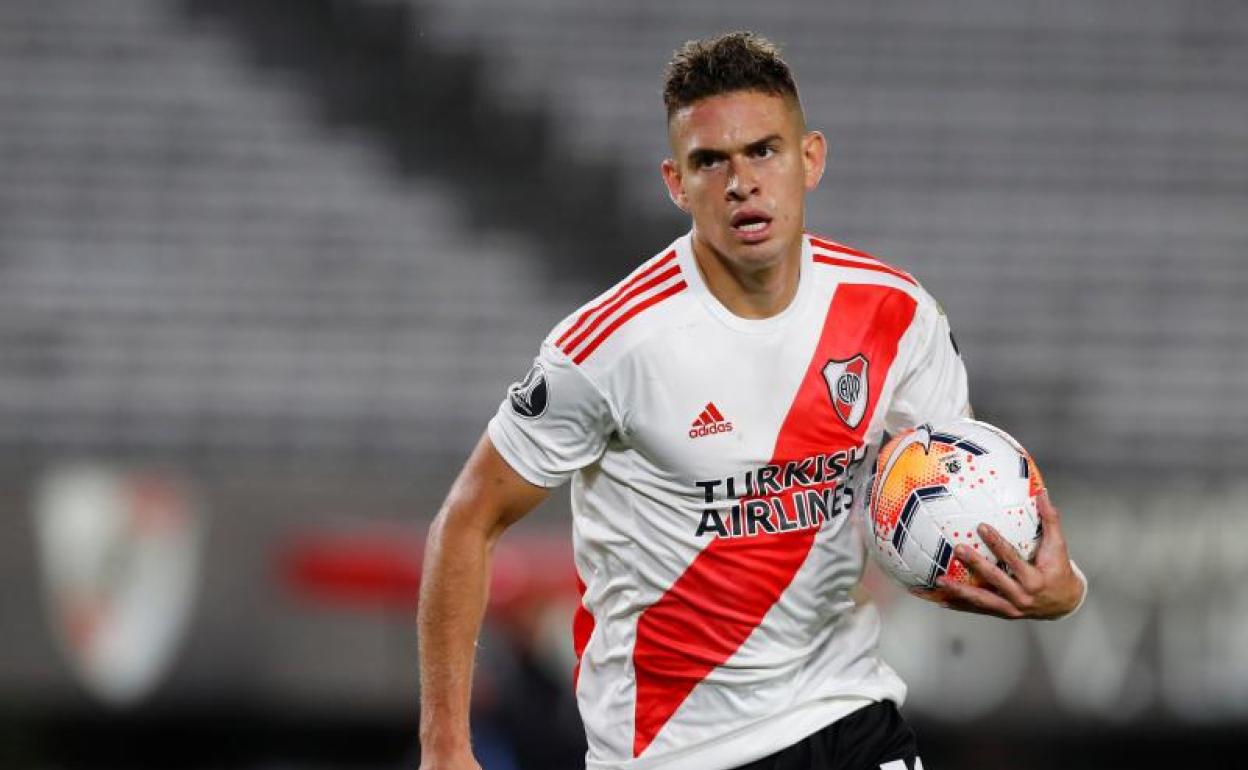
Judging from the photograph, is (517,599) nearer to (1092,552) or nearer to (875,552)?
(1092,552)

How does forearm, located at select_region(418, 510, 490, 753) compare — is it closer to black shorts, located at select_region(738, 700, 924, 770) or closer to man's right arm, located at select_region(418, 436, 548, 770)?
man's right arm, located at select_region(418, 436, 548, 770)

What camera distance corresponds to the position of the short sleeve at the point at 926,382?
4.40 meters

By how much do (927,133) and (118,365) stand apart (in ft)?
16.8

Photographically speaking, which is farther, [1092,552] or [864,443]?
[1092,552]

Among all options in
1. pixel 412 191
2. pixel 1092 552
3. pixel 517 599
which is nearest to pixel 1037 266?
pixel 1092 552

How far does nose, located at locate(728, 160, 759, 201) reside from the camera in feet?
13.4

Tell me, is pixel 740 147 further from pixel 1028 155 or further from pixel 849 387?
pixel 1028 155

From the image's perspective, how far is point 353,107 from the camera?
12.7 metres

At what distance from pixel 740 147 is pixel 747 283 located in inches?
11.7

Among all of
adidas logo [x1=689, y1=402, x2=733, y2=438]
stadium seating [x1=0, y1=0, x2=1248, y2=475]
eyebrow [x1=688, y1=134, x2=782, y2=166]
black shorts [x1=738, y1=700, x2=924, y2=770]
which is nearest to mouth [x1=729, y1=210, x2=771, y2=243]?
eyebrow [x1=688, y1=134, x2=782, y2=166]

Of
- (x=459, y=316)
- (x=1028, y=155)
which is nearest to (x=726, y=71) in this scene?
(x=459, y=316)

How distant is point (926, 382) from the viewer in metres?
4.41

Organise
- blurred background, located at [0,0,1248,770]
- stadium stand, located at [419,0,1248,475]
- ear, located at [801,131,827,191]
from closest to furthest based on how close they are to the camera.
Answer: ear, located at [801,131,827,191]
blurred background, located at [0,0,1248,770]
stadium stand, located at [419,0,1248,475]

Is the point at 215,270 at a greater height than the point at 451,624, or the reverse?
the point at 215,270
